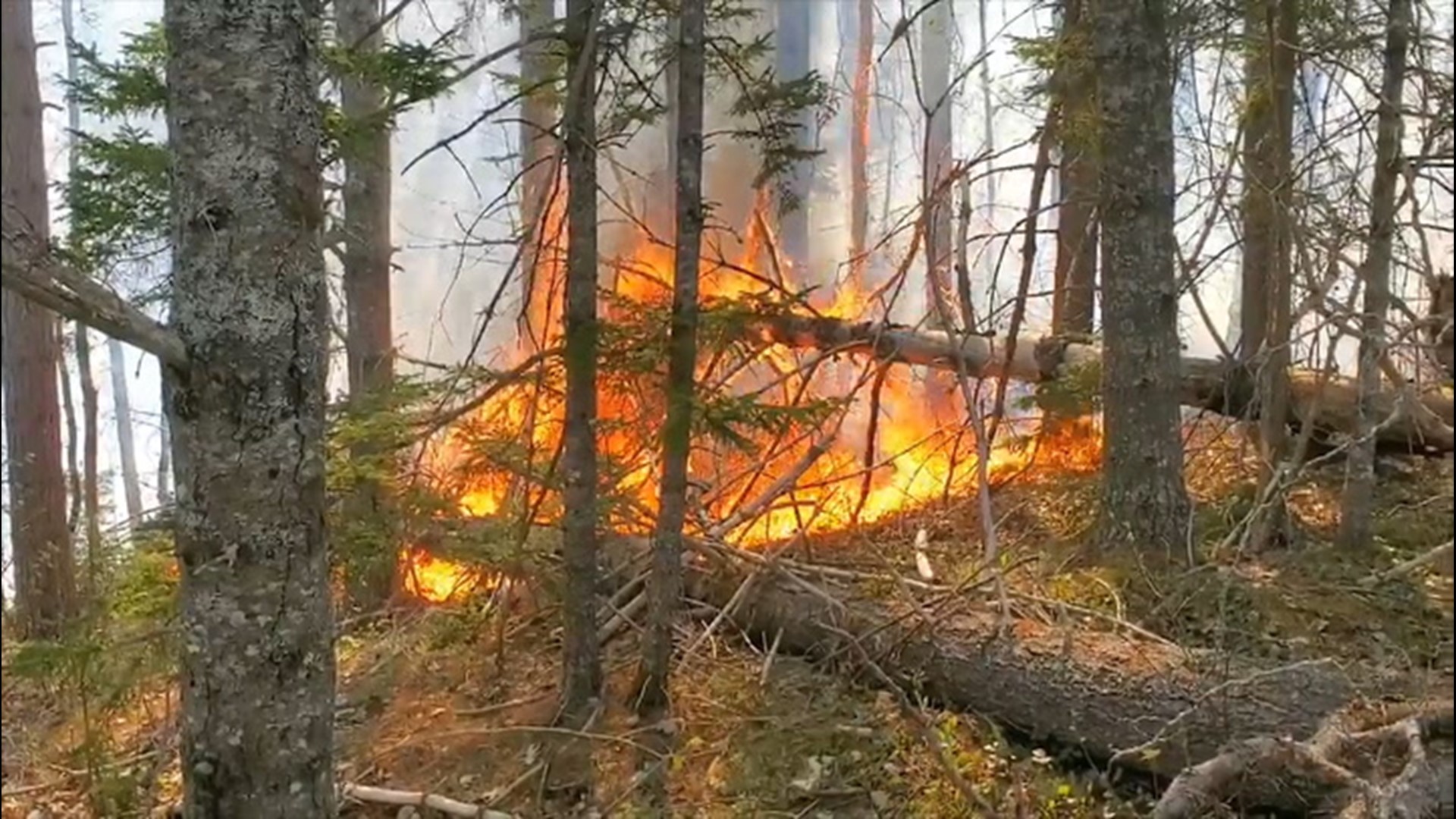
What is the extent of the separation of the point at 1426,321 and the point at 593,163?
110 inches

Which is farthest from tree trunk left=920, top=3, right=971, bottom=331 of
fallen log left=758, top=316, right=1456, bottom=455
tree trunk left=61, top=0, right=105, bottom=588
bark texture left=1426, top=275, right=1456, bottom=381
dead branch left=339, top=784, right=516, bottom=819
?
tree trunk left=61, top=0, right=105, bottom=588

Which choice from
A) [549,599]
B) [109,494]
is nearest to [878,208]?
[109,494]

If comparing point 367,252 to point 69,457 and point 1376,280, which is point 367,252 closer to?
point 69,457

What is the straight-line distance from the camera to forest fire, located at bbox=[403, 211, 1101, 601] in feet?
13.7

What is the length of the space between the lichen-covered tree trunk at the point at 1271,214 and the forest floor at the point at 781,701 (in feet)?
0.56

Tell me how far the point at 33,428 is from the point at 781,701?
4.78 metres

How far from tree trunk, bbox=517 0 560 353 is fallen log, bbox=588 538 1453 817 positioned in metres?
1.24

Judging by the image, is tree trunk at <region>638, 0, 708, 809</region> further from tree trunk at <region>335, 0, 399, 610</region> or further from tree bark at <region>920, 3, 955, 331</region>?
tree bark at <region>920, 3, 955, 331</region>

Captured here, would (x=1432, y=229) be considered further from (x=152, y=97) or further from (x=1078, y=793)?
(x=152, y=97)

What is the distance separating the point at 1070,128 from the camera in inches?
182

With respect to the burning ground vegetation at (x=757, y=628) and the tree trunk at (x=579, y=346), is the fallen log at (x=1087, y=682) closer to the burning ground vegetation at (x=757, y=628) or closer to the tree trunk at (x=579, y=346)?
the burning ground vegetation at (x=757, y=628)

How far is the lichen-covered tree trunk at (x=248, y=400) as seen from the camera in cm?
268

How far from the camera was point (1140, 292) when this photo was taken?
4.69 metres

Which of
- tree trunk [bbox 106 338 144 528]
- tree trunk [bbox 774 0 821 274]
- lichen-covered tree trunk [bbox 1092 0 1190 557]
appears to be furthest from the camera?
tree trunk [bbox 106 338 144 528]
